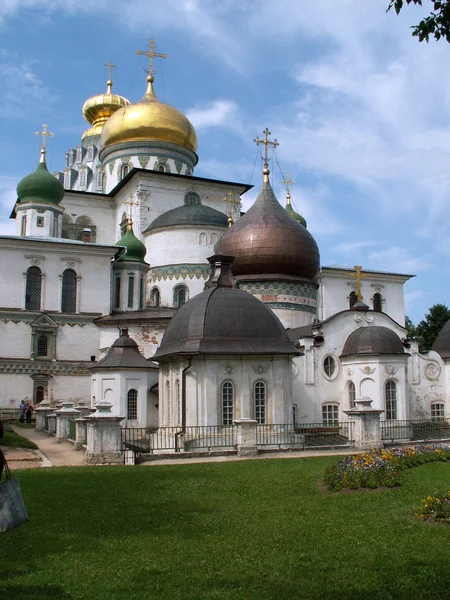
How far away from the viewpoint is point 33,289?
3422 cm

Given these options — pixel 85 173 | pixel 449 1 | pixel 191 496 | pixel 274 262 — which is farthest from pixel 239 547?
pixel 85 173

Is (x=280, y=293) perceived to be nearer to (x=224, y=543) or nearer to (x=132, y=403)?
(x=132, y=403)

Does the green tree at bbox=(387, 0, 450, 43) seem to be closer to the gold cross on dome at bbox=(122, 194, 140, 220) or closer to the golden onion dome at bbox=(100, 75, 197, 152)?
the gold cross on dome at bbox=(122, 194, 140, 220)

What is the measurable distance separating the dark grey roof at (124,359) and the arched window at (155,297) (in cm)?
890

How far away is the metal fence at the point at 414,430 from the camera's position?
22.0 metres

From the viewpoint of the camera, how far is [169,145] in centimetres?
4241

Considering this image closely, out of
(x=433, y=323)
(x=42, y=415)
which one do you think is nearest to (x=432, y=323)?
(x=433, y=323)

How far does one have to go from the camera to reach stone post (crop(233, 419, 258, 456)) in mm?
17250

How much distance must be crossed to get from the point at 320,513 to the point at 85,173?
162ft

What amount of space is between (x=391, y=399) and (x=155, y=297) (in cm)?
1641

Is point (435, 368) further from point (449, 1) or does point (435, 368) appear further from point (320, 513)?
point (449, 1)

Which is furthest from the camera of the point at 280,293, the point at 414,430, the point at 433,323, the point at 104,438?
the point at 433,323

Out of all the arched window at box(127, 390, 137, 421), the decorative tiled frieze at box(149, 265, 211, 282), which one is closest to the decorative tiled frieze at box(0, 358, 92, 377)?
the decorative tiled frieze at box(149, 265, 211, 282)

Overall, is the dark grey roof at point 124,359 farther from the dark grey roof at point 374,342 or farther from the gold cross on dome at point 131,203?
the gold cross on dome at point 131,203
